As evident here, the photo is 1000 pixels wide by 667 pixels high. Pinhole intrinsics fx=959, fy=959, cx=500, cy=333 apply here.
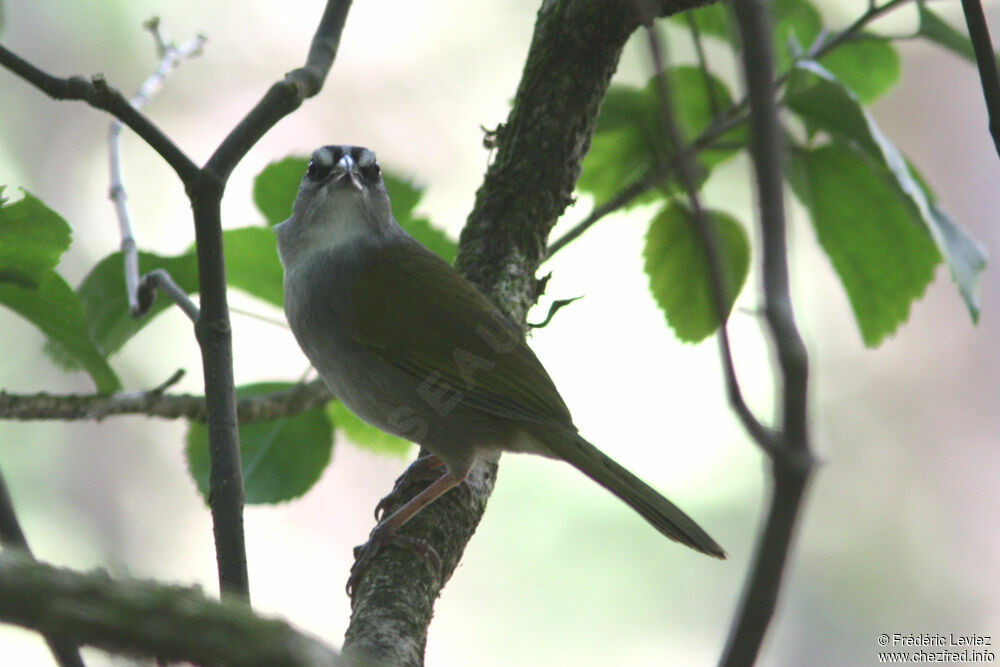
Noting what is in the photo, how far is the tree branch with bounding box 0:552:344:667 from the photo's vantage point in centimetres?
70

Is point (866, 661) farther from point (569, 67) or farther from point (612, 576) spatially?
point (569, 67)

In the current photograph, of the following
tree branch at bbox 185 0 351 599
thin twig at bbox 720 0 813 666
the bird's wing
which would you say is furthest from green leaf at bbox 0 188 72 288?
thin twig at bbox 720 0 813 666

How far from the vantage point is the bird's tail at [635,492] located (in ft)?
7.82

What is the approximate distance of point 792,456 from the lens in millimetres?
724

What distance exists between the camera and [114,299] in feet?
7.80

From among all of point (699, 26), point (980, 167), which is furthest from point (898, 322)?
point (980, 167)

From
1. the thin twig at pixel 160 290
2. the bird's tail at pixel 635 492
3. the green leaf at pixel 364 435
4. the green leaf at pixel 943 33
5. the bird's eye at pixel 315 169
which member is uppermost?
the bird's eye at pixel 315 169

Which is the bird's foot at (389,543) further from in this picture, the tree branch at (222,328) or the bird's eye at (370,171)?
the bird's eye at (370,171)

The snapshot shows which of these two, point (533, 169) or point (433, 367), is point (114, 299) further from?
point (533, 169)

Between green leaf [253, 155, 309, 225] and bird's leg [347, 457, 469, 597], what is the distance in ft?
3.06

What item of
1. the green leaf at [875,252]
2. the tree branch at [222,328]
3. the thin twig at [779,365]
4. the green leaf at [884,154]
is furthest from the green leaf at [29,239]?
the green leaf at [875,252]

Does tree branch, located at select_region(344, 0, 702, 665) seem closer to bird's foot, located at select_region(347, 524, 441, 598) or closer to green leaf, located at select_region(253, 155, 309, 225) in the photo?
bird's foot, located at select_region(347, 524, 441, 598)

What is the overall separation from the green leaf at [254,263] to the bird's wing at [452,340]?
26 cm

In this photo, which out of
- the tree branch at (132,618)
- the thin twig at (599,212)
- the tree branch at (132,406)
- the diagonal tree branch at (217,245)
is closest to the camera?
the tree branch at (132,618)
